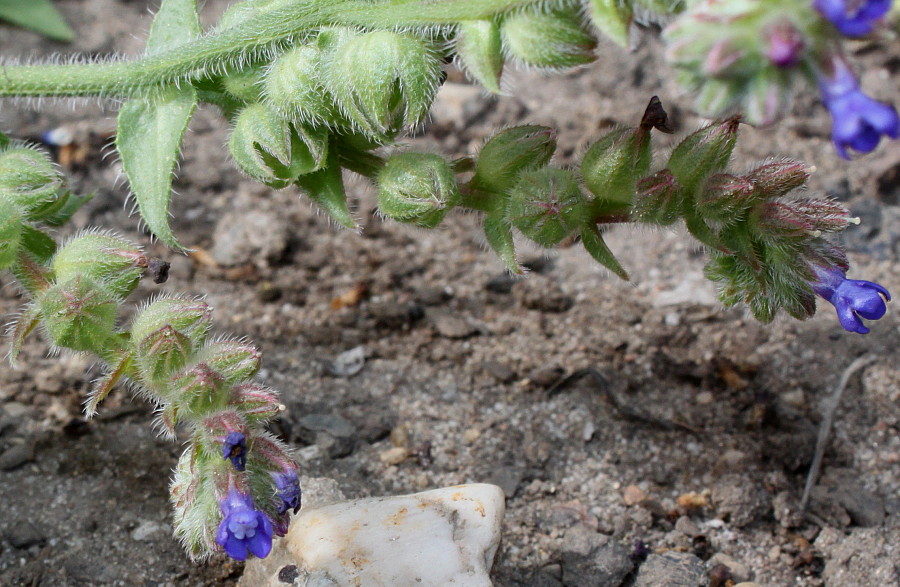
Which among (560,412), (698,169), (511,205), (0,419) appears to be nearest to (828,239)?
(698,169)

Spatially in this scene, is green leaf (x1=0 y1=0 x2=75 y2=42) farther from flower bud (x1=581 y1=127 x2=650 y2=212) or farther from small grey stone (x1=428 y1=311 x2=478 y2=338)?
flower bud (x1=581 y1=127 x2=650 y2=212)

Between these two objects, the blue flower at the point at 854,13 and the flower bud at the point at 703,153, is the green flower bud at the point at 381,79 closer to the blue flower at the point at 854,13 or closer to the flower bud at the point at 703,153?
the flower bud at the point at 703,153

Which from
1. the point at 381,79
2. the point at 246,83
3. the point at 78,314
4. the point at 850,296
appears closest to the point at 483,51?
the point at 381,79

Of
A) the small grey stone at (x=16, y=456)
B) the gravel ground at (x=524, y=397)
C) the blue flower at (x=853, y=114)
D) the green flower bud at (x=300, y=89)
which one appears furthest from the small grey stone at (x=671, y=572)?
the small grey stone at (x=16, y=456)

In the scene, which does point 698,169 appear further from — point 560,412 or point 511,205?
point 560,412

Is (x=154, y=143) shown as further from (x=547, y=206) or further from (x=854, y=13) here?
Answer: (x=854, y=13)

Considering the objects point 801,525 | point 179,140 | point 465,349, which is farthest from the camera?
point 465,349

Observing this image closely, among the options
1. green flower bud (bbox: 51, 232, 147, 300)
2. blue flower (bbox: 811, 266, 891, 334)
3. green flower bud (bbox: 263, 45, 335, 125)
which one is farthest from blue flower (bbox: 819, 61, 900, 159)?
green flower bud (bbox: 51, 232, 147, 300)
